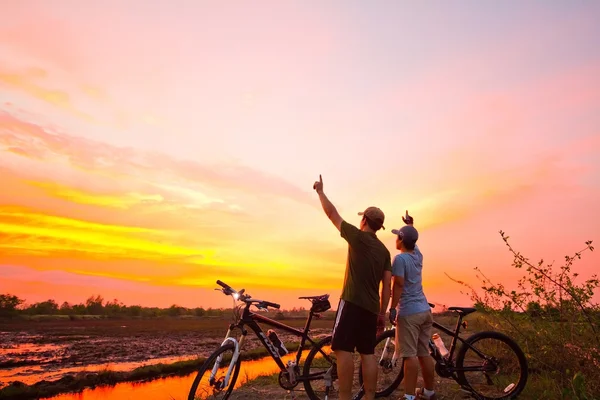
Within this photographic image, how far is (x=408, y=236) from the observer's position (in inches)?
249

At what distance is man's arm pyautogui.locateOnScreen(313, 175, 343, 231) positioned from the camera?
575 centimetres

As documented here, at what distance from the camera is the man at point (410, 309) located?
6.18 meters

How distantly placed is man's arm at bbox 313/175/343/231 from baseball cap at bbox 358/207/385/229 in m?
0.39

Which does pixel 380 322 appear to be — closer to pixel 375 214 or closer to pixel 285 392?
pixel 375 214

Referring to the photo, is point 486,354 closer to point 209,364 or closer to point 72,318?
point 209,364

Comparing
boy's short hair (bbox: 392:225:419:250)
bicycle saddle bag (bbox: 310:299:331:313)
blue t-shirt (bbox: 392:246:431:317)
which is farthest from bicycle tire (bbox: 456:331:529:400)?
bicycle saddle bag (bbox: 310:299:331:313)

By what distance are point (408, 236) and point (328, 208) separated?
1.27m

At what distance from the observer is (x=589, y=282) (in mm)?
7410

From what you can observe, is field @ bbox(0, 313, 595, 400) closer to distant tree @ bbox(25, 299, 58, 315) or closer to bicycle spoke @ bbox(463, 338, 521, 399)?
bicycle spoke @ bbox(463, 338, 521, 399)

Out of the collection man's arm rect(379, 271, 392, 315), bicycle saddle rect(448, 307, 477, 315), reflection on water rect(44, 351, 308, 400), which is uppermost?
man's arm rect(379, 271, 392, 315)

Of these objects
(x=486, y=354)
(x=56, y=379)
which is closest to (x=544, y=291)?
(x=486, y=354)

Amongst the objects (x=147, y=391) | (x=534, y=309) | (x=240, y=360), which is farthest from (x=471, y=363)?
(x=147, y=391)

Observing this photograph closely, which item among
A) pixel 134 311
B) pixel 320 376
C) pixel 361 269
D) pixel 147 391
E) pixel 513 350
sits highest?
pixel 361 269

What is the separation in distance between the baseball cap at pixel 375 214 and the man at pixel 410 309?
2.02 feet
